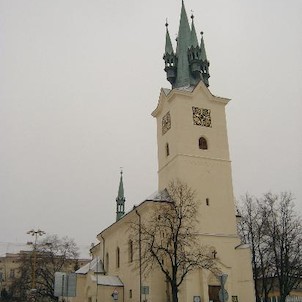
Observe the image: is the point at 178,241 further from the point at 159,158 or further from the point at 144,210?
the point at 159,158

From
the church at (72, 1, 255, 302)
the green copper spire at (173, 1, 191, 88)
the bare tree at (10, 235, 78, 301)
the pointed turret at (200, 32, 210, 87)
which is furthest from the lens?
the bare tree at (10, 235, 78, 301)

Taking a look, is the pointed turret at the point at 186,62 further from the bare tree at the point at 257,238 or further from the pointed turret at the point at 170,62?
the bare tree at the point at 257,238

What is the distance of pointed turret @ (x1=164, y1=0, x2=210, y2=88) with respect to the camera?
44812mm

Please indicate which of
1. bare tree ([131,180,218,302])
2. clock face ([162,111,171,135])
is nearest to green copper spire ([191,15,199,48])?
clock face ([162,111,171,135])

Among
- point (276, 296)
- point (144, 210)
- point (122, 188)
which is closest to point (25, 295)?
point (122, 188)

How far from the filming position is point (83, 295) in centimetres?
4412

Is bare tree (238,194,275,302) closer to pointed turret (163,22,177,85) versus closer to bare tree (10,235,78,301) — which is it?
pointed turret (163,22,177,85)

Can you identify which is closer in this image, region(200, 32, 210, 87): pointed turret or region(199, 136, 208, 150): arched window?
region(199, 136, 208, 150): arched window

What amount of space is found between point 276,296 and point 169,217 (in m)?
27.7

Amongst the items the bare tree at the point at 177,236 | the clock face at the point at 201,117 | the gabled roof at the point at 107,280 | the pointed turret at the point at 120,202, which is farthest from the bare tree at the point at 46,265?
the clock face at the point at 201,117

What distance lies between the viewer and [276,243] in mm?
37750

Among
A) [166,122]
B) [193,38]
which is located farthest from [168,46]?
[166,122]

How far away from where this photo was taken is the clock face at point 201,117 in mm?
41688

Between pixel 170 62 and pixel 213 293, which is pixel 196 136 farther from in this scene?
pixel 213 293
